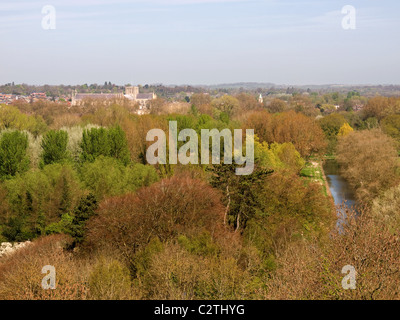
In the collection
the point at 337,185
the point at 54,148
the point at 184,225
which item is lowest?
the point at 337,185

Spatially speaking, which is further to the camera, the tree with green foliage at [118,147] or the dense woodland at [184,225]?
the tree with green foliage at [118,147]

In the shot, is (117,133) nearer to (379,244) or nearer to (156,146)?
(156,146)

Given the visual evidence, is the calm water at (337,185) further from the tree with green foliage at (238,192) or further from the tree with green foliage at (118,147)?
the tree with green foliage at (118,147)

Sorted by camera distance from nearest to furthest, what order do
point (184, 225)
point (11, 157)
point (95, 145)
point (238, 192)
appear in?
point (184, 225) → point (238, 192) → point (11, 157) → point (95, 145)

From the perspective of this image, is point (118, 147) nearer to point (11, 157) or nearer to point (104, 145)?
point (104, 145)

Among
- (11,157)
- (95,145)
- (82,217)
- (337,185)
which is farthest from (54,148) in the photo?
(337,185)

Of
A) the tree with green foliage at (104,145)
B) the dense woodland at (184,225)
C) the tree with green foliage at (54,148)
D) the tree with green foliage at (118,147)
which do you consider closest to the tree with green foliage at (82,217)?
the dense woodland at (184,225)
